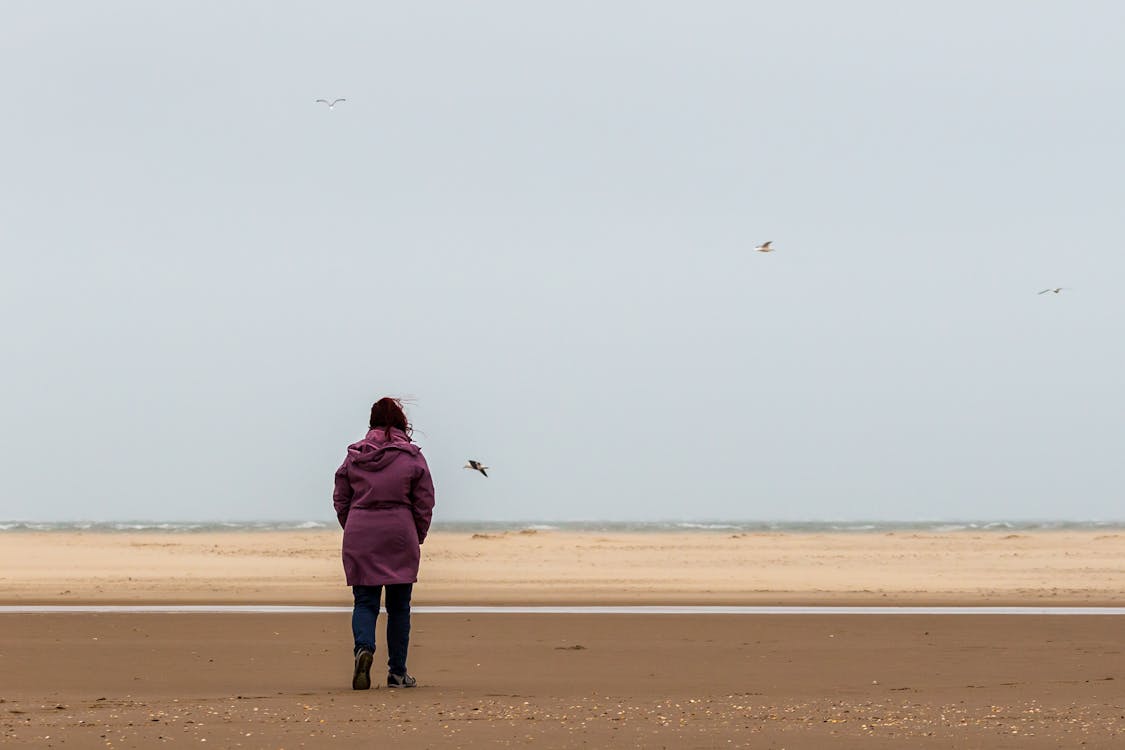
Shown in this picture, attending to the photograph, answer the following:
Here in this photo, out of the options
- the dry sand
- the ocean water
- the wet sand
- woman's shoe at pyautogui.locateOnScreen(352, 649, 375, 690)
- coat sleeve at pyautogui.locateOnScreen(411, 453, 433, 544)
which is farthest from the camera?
the ocean water

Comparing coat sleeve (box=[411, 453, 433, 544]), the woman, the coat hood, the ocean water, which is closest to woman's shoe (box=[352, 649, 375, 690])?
the woman

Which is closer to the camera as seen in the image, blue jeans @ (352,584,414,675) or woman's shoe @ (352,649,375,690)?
woman's shoe @ (352,649,375,690)

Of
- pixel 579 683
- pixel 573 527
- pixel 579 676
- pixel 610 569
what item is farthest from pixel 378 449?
pixel 573 527

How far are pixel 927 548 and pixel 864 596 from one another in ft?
60.8

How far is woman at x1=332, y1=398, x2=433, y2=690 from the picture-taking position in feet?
28.6

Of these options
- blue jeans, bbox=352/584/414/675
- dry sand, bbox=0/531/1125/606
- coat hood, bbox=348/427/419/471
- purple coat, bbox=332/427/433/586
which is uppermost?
coat hood, bbox=348/427/419/471

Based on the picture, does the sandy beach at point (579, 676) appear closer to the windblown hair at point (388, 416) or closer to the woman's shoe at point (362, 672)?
the woman's shoe at point (362, 672)

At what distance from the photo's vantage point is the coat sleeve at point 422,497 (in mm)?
8836

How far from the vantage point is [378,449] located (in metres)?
8.83

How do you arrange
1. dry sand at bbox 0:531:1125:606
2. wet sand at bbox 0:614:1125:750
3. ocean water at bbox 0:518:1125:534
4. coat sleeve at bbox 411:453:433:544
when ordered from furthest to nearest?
ocean water at bbox 0:518:1125:534 < dry sand at bbox 0:531:1125:606 < coat sleeve at bbox 411:453:433:544 < wet sand at bbox 0:614:1125:750

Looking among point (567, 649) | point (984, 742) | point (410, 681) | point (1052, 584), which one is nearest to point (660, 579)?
point (1052, 584)

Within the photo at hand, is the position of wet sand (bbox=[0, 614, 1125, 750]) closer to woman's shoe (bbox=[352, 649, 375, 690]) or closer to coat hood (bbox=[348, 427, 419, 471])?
woman's shoe (bbox=[352, 649, 375, 690])

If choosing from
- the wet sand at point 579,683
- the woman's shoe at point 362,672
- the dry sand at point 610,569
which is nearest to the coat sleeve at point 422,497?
the woman's shoe at point 362,672

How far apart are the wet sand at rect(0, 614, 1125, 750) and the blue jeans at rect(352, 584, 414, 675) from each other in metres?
0.23
